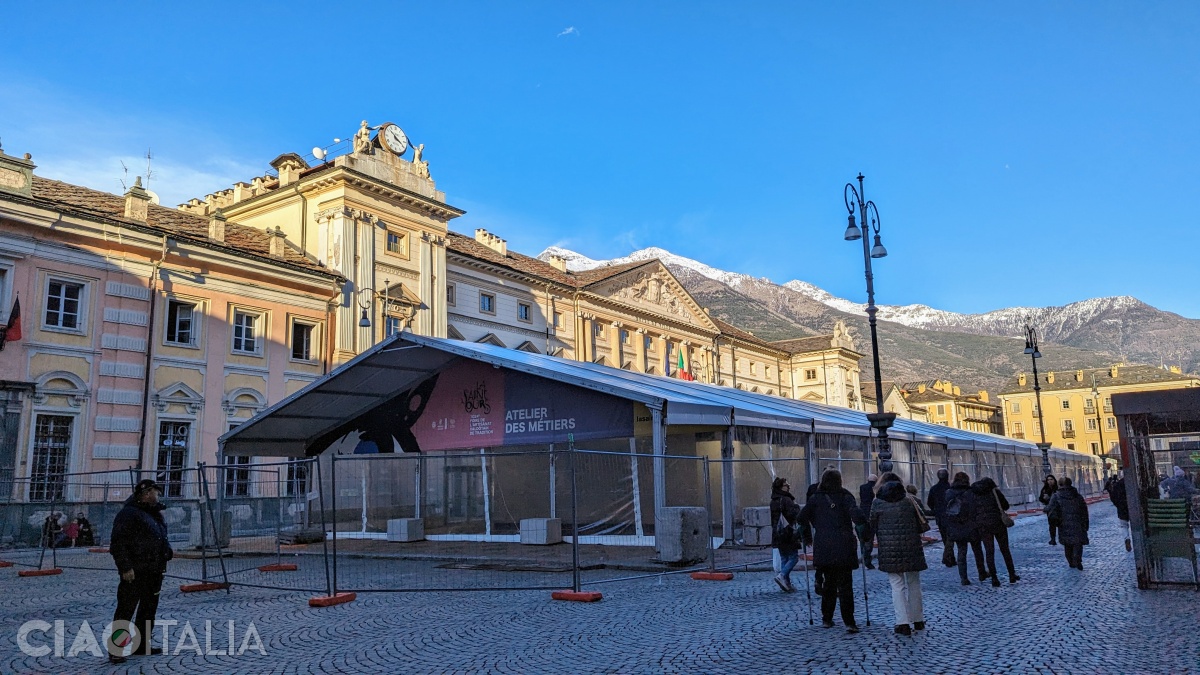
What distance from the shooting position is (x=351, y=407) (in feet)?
77.5

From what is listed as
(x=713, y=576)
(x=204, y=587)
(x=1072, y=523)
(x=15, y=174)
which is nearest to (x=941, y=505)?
(x=1072, y=523)

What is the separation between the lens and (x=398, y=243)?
124 ft

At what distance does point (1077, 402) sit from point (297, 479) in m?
104

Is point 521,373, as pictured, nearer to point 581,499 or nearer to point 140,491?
point 581,499

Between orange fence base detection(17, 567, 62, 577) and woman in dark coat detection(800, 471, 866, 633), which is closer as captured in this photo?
woman in dark coat detection(800, 471, 866, 633)

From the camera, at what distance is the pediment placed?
5472 centimetres

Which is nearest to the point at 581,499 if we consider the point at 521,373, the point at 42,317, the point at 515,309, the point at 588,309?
the point at 521,373

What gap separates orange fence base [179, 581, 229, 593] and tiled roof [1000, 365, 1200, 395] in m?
103

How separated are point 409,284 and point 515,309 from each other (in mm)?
9580

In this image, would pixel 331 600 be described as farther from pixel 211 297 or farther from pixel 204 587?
pixel 211 297

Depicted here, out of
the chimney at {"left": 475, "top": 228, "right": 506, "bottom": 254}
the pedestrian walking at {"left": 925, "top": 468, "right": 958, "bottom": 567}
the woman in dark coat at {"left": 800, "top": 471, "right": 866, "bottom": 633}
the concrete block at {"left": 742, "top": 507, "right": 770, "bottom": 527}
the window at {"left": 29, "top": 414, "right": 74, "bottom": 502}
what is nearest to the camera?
the woman in dark coat at {"left": 800, "top": 471, "right": 866, "bottom": 633}

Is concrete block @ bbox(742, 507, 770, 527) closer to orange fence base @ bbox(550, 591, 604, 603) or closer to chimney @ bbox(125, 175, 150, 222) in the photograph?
orange fence base @ bbox(550, 591, 604, 603)

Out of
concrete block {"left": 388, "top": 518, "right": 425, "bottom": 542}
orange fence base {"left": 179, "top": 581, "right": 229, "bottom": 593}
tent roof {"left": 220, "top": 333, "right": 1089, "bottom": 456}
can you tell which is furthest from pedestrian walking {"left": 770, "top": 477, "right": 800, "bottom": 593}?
concrete block {"left": 388, "top": 518, "right": 425, "bottom": 542}

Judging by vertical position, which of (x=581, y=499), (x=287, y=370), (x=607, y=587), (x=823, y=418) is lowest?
(x=607, y=587)
